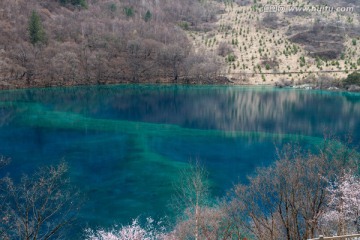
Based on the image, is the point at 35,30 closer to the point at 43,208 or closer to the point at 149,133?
the point at 149,133

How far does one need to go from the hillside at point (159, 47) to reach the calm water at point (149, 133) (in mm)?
11249

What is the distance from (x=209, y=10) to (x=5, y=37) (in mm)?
67986

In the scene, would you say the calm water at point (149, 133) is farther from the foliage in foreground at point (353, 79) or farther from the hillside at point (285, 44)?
the hillside at point (285, 44)

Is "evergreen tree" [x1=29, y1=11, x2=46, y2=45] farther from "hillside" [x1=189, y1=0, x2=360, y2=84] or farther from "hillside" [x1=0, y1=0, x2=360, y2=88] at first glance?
"hillside" [x1=189, y1=0, x2=360, y2=84]

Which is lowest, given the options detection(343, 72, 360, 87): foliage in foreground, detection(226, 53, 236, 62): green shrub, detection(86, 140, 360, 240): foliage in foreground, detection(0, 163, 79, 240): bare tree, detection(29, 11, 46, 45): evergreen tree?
detection(0, 163, 79, 240): bare tree

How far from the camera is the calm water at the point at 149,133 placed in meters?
25.5

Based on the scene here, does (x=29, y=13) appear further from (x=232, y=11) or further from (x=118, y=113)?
(x=232, y=11)

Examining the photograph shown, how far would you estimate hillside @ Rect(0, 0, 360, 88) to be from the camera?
7919cm

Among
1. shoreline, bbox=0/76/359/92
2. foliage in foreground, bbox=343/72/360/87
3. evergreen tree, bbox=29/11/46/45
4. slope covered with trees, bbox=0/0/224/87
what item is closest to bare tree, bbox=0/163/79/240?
shoreline, bbox=0/76/359/92

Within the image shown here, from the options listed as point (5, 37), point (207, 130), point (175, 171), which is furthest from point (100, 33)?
point (175, 171)

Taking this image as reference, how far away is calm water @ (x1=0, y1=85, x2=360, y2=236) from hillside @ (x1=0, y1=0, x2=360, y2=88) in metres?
11.2

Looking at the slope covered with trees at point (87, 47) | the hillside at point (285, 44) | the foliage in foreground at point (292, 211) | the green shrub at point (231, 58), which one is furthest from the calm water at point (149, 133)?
the green shrub at point (231, 58)

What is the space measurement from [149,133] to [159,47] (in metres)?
52.3

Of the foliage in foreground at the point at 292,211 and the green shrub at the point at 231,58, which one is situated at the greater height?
the green shrub at the point at 231,58
